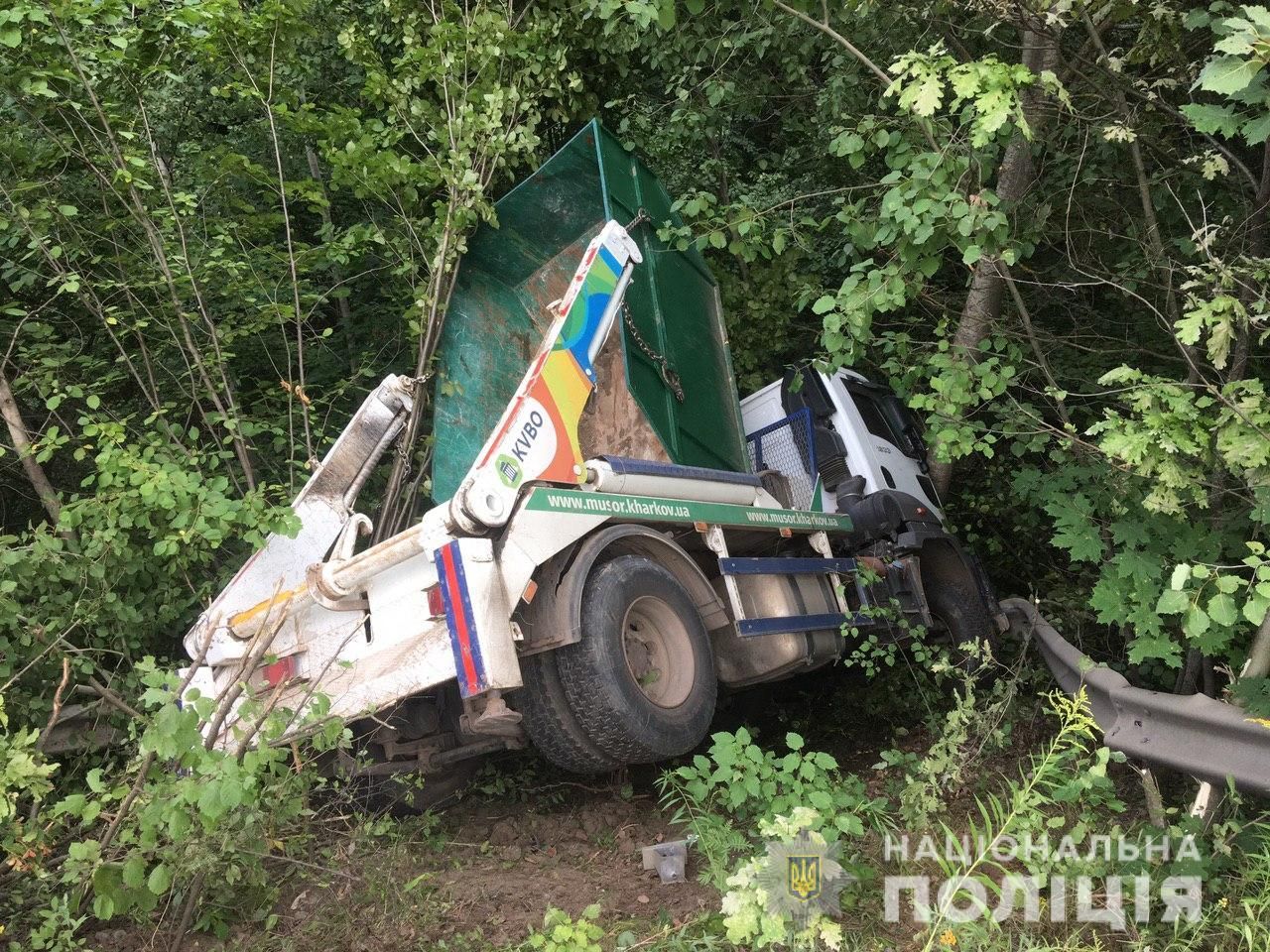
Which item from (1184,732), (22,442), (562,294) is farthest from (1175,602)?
(22,442)

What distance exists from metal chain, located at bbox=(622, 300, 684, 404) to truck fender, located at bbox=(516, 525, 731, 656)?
109 cm

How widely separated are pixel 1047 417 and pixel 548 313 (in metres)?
3.57

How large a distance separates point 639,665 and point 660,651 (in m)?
0.12

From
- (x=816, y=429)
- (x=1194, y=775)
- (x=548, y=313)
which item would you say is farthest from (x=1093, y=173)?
(x=1194, y=775)

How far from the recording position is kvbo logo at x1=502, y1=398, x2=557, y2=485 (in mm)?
3746

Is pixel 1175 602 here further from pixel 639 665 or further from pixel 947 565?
pixel 947 565

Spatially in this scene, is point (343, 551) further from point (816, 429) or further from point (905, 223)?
point (816, 429)

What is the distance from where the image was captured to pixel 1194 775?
3.29 m

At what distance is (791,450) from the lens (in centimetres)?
643

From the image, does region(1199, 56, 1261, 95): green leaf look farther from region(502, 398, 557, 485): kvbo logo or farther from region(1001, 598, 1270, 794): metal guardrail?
region(502, 398, 557, 485): kvbo logo

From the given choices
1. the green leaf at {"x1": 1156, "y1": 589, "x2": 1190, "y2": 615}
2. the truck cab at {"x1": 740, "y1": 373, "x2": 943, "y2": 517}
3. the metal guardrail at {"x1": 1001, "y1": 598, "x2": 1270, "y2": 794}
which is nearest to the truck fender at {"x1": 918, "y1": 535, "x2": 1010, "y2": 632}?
Answer: the truck cab at {"x1": 740, "y1": 373, "x2": 943, "y2": 517}

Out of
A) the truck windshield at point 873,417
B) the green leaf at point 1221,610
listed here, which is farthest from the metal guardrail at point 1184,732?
the truck windshield at point 873,417

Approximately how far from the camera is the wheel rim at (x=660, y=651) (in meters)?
4.07

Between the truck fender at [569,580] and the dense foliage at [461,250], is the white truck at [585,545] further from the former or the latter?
the dense foliage at [461,250]
